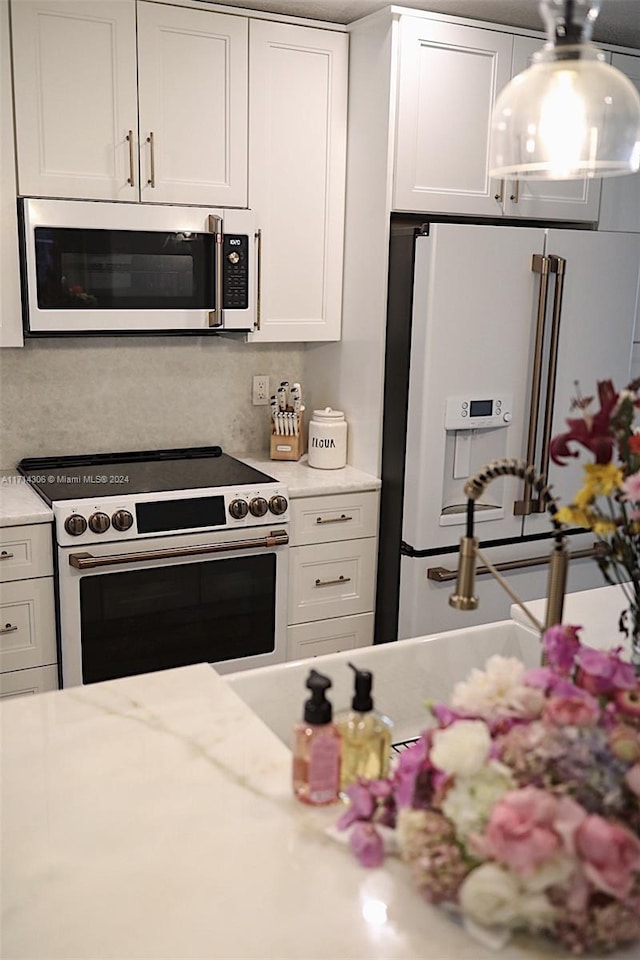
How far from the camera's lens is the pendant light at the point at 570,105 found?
1197 mm

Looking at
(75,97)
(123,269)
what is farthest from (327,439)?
(75,97)

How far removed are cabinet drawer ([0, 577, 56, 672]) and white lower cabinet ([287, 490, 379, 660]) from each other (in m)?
0.82

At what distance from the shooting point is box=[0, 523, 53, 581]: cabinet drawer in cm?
268

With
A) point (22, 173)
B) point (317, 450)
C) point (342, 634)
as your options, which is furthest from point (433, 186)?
point (342, 634)

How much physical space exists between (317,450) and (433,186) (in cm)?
101

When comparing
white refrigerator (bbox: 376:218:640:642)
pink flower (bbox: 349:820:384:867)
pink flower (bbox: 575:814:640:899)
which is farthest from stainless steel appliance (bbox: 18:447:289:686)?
pink flower (bbox: 575:814:640:899)

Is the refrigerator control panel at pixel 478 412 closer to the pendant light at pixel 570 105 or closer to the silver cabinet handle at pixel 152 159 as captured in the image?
the silver cabinet handle at pixel 152 159

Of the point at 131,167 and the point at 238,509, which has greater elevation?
the point at 131,167

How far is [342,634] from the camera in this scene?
10.9 ft

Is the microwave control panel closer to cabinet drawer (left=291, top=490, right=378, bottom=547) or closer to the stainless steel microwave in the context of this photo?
the stainless steel microwave

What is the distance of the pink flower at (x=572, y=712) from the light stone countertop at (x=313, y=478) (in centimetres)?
211

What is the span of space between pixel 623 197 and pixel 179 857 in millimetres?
3194

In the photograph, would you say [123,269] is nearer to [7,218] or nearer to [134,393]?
[7,218]

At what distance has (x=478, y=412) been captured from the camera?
A: 10.3 feet
